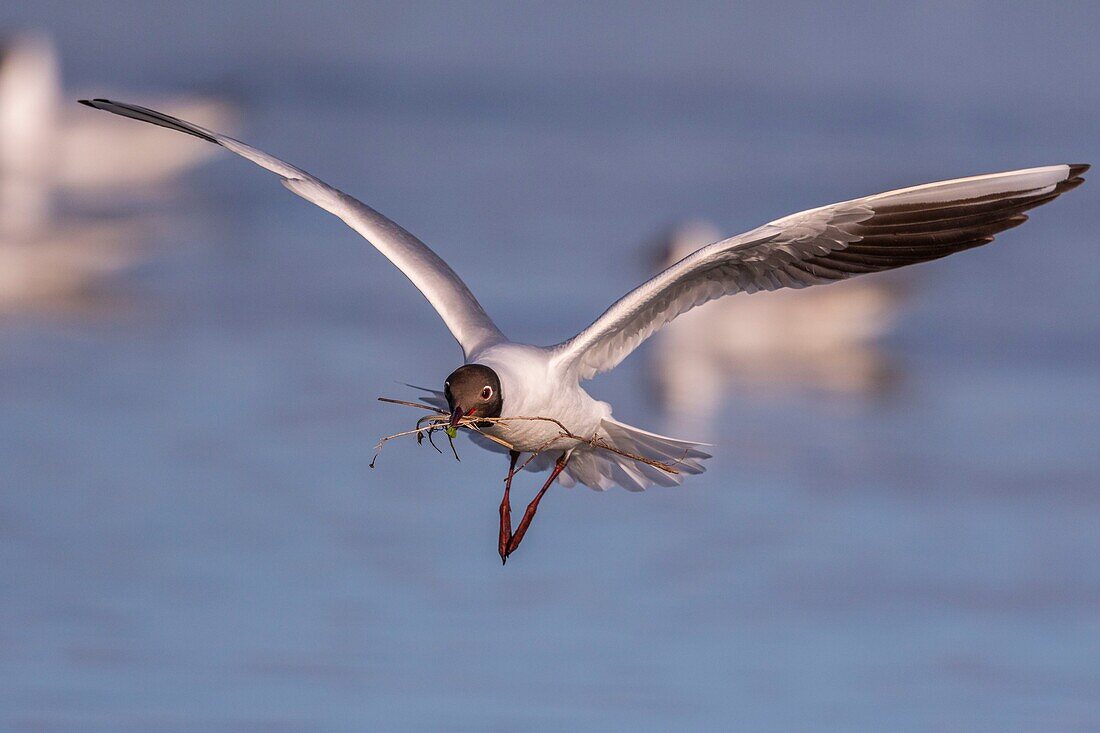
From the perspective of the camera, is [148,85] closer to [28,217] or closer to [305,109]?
[305,109]

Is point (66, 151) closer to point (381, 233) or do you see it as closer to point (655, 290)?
point (381, 233)

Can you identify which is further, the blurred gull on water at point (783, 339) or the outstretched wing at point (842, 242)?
the blurred gull on water at point (783, 339)

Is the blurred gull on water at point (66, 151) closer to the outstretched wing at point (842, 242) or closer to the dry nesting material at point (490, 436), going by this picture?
the dry nesting material at point (490, 436)

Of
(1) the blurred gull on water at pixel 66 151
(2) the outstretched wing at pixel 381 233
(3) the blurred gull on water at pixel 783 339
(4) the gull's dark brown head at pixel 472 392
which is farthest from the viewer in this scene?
(1) the blurred gull on water at pixel 66 151

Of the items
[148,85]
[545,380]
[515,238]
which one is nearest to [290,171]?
[545,380]

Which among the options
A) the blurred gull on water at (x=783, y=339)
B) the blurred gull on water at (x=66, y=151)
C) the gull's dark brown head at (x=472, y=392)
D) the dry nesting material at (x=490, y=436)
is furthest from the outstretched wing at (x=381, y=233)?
the blurred gull on water at (x=66, y=151)

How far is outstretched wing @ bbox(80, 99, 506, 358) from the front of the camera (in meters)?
8.23

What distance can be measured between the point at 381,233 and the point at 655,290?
141 cm

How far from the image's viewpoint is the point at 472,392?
709 centimetres

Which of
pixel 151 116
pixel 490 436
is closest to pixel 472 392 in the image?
pixel 490 436

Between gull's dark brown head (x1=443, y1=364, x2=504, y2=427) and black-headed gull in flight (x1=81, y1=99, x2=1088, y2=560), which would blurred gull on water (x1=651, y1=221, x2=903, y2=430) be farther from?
gull's dark brown head (x1=443, y1=364, x2=504, y2=427)

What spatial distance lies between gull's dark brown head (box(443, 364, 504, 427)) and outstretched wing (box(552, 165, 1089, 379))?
49 centimetres

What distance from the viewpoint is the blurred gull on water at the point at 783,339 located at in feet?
40.8

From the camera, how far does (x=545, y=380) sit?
299 inches
